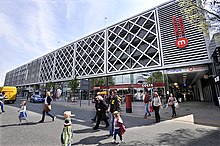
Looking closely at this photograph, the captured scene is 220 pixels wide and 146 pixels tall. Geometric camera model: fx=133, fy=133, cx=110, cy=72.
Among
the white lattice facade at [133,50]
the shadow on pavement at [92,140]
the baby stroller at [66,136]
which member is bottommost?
the shadow on pavement at [92,140]

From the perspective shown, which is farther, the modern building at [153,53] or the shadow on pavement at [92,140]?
the modern building at [153,53]

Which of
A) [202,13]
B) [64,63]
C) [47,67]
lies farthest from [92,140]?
[47,67]

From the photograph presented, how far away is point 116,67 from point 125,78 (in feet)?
11.3

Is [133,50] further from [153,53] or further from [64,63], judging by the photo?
[64,63]

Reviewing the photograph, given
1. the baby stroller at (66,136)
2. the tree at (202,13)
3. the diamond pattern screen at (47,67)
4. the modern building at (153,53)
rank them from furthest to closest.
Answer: the diamond pattern screen at (47,67), the modern building at (153,53), the tree at (202,13), the baby stroller at (66,136)

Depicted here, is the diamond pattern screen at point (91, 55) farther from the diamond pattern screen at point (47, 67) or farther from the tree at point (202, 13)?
the tree at point (202, 13)

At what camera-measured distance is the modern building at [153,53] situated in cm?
1964

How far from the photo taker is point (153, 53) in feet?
83.4

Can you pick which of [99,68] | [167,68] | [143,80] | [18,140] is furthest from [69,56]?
[18,140]

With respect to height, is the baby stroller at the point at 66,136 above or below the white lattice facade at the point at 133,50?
below

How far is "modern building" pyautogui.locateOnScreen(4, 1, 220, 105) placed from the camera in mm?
19641

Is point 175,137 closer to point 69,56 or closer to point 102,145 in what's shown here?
point 102,145

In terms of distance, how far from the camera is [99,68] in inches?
1276

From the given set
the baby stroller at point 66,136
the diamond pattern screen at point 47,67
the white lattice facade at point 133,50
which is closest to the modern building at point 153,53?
the white lattice facade at point 133,50
